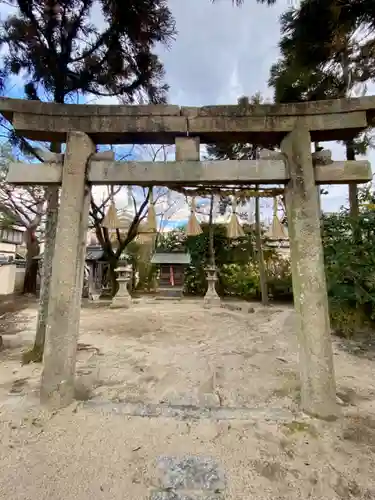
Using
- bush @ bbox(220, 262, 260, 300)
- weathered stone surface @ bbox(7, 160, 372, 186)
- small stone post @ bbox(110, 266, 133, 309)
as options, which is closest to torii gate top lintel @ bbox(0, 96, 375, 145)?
weathered stone surface @ bbox(7, 160, 372, 186)

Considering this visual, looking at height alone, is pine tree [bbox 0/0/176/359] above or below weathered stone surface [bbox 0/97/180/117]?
above

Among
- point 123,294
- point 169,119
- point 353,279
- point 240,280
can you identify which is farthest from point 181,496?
point 240,280

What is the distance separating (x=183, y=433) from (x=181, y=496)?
639 mm

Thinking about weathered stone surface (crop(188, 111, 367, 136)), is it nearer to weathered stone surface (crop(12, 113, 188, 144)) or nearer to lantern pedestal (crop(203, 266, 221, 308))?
weathered stone surface (crop(12, 113, 188, 144))

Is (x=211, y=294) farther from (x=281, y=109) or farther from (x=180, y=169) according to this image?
(x=281, y=109)

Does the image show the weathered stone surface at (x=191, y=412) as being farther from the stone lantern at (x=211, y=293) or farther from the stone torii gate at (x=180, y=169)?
the stone lantern at (x=211, y=293)

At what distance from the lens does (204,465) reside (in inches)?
82.6

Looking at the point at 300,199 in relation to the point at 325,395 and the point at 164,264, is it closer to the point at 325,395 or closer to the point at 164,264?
the point at 325,395

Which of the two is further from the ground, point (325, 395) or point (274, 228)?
point (274, 228)

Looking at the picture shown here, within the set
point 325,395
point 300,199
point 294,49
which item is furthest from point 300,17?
point 325,395

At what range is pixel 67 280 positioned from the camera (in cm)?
288

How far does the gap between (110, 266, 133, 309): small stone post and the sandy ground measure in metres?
6.76

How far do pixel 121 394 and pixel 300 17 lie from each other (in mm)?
6939

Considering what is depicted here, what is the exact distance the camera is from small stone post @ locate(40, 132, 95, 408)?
2785 millimetres
